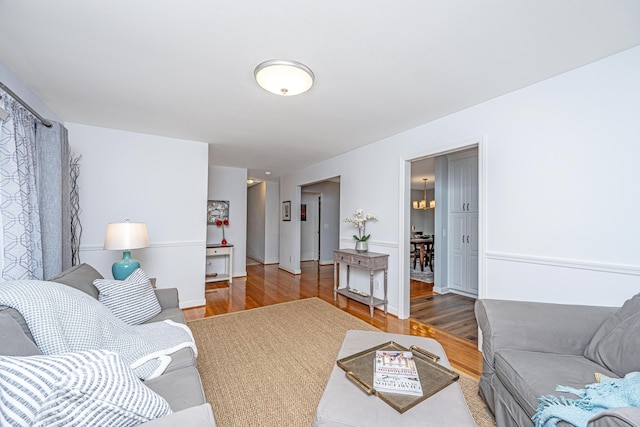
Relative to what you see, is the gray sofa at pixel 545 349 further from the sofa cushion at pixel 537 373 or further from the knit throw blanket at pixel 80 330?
the knit throw blanket at pixel 80 330

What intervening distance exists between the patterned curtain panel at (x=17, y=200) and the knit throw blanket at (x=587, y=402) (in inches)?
125

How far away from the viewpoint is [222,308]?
12.1ft

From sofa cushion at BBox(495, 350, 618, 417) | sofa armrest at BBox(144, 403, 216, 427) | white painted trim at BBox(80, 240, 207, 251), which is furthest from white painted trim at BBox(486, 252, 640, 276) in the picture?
white painted trim at BBox(80, 240, 207, 251)

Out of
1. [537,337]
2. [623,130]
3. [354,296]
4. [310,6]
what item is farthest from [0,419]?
[354,296]

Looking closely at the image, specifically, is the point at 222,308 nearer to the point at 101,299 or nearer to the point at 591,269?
the point at 101,299

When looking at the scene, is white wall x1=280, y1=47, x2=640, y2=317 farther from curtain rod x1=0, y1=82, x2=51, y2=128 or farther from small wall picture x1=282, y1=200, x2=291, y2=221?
small wall picture x1=282, y1=200, x2=291, y2=221

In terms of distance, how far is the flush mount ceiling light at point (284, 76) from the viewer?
5.87ft

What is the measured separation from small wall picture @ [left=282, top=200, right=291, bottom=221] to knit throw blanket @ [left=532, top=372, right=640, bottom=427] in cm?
549

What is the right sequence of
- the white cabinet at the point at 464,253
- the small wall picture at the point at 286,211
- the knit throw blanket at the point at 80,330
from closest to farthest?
the knit throw blanket at the point at 80,330
the white cabinet at the point at 464,253
the small wall picture at the point at 286,211

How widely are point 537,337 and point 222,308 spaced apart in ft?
11.4

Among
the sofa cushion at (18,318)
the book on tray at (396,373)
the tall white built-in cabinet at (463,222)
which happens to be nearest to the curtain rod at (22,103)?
the sofa cushion at (18,318)

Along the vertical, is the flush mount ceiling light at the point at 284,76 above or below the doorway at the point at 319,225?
above

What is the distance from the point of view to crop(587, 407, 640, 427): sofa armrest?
0.83 m

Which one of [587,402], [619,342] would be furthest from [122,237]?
[619,342]
